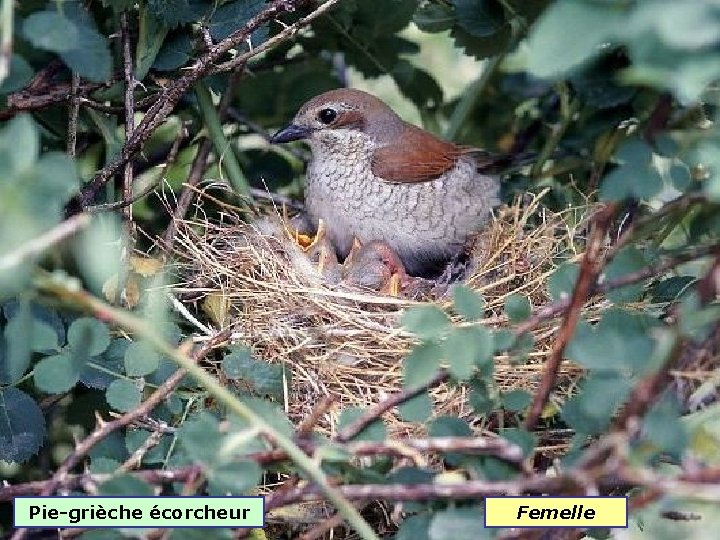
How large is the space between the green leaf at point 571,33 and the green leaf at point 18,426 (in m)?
1.41

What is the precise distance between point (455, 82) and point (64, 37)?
3571mm

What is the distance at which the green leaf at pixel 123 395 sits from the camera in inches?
84.0

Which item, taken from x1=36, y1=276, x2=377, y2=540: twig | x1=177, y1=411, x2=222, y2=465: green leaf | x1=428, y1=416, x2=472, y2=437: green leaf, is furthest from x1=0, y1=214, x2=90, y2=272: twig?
x1=428, y1=416, x2=472, y2=437: green leaf

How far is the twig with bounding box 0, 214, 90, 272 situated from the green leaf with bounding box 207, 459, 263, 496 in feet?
1.38

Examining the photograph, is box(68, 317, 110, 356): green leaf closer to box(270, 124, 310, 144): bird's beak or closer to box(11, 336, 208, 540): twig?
box(11, 336, 208, 540): twig

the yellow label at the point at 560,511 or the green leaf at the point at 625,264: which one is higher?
the green leaf at the point at 625,264

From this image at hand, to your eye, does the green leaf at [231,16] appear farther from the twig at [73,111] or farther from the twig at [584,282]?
the twig at [584,282]

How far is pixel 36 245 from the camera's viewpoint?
1.39m

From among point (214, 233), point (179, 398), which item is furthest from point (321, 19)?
point (179, 398)

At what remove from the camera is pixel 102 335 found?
2053 mm

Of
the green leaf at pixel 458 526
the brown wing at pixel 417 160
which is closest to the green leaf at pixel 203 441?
the green leaf at pixel 458 526

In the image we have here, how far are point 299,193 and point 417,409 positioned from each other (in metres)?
2.09

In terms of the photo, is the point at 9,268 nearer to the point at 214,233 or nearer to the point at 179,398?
the point at 179,398

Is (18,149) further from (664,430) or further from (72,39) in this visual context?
(664,430)
